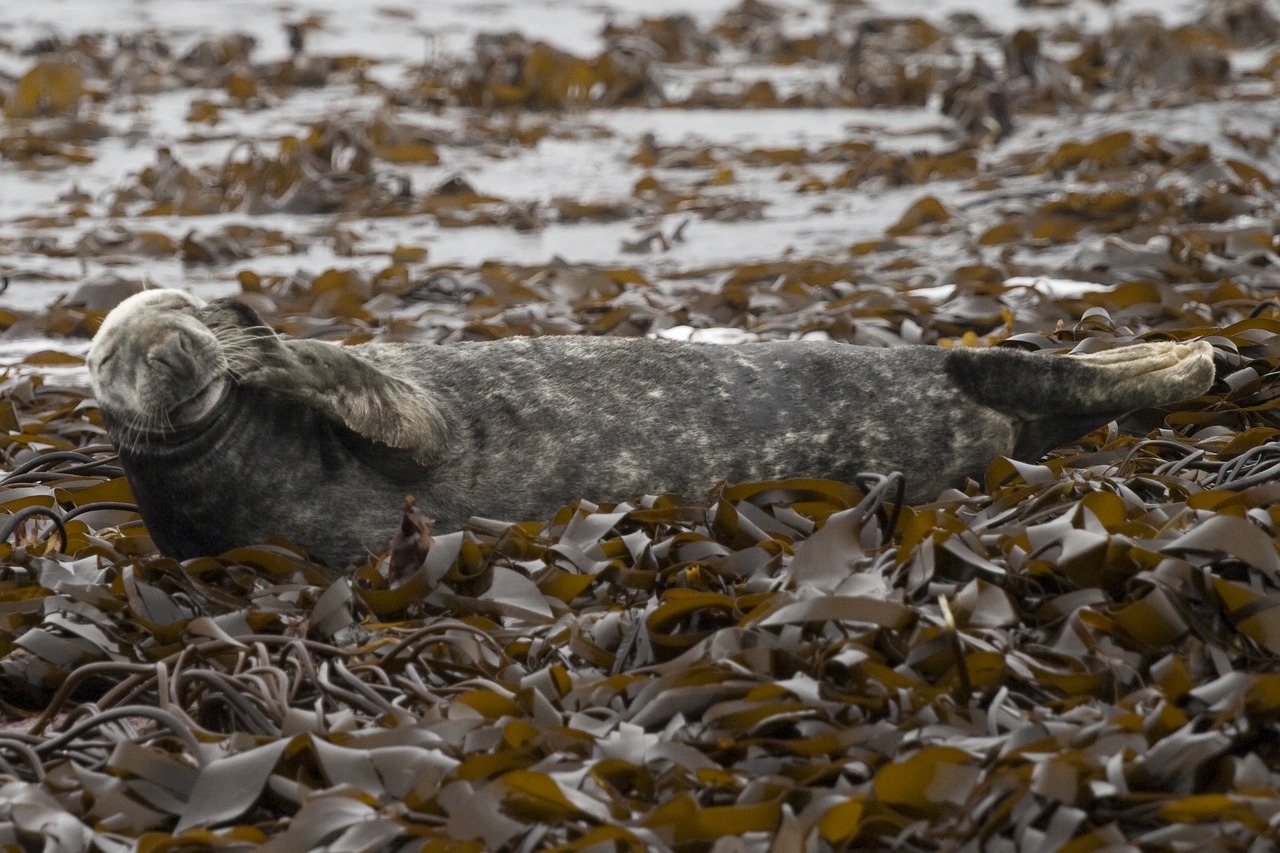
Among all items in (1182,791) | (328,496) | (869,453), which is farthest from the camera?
(869,453)

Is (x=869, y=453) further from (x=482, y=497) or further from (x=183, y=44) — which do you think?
(x=183, y=44)

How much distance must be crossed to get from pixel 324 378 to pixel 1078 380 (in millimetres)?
1872

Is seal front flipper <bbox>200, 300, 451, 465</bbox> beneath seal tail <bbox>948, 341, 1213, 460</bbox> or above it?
above

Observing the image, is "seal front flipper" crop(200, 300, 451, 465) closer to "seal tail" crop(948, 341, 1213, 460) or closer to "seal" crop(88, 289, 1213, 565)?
"seal" crop(88, 289, 1213, 565)

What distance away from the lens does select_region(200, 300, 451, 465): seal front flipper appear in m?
3.51

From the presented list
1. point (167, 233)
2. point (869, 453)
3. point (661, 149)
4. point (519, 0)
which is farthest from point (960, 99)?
point (869, 453)

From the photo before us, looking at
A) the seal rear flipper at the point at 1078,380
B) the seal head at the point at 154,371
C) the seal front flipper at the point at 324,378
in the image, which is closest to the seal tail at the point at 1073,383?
the seal rear flipper at the point at 1078,380

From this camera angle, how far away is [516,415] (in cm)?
387

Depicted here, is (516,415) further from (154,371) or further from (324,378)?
(154,371)

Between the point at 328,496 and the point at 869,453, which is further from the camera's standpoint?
the point at 869,453

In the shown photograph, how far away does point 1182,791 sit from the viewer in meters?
2.43

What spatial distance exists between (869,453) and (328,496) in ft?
4.27

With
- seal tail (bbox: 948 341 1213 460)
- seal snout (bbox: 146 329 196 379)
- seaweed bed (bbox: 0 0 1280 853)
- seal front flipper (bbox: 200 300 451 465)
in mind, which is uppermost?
seal snout (bbox: 146 329 196 379)

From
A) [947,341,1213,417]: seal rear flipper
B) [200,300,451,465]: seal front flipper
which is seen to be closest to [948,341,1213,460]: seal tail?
[947,341,1213,417]: seal rear flipper
